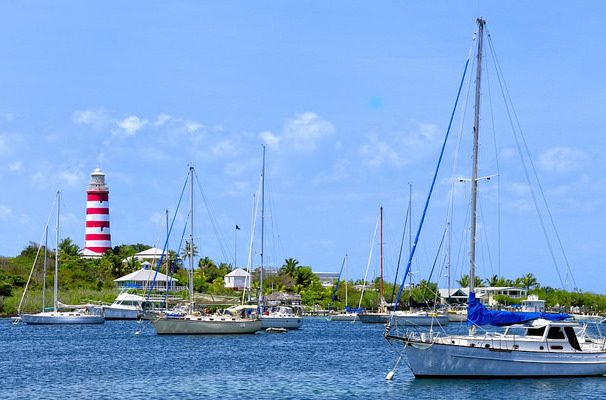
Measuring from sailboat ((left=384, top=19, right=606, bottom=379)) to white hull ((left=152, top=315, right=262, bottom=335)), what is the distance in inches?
1239

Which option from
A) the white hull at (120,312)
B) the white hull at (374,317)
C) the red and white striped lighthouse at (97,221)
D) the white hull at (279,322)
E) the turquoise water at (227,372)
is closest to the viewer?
the turquoise water at (227,372)

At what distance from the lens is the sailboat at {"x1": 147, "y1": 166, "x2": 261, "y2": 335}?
216 ft

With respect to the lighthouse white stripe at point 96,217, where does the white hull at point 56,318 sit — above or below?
below

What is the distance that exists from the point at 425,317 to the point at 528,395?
5505cm

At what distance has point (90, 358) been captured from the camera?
5194cm

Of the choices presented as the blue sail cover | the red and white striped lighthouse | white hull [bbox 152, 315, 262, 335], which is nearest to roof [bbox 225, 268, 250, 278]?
the red and white striped lighthouse

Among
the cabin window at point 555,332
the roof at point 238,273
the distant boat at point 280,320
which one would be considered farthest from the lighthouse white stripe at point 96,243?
the cabin window at point 555,332

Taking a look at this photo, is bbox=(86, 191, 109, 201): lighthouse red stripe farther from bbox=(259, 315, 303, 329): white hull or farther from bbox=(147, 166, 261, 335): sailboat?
bbox=(147, 166, 261, 335): sailboat

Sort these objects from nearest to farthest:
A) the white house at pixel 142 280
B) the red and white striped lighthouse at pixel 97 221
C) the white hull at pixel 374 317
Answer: the white hull at pixel 374 317 < the white house at pixel 142 280 < the red and white striped lighthouse at pixel 97 221

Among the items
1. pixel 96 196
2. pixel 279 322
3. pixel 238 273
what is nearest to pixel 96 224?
pixel 96 196

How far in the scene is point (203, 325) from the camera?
216 feet

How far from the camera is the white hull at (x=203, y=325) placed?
65688mm

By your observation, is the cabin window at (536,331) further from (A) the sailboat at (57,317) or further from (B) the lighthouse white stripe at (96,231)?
(B) the lighthouse white stripe at (96,231)

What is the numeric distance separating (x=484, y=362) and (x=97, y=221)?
103274 mm
